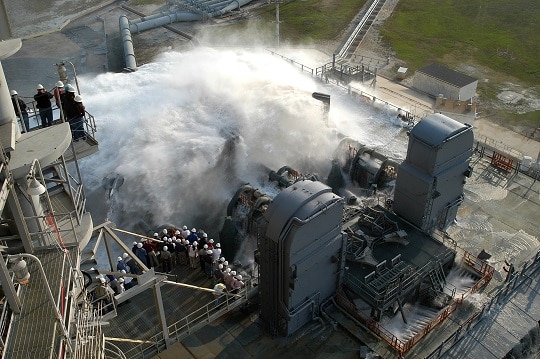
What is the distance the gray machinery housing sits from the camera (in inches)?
792

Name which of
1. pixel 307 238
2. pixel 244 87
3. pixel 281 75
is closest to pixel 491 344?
pixel 307 238

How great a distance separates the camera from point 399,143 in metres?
30.3

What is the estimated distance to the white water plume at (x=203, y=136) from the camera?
27.4 meters

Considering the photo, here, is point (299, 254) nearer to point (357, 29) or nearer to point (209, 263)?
point (209, 263)

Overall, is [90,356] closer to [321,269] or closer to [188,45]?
[321,269]

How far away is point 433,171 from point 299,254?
6.71 meters

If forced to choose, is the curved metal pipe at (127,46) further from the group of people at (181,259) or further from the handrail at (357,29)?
the group of people at (181,259)

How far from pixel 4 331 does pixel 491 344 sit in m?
14.6

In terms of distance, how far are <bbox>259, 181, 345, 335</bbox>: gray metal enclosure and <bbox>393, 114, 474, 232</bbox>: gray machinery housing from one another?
15.3 ft

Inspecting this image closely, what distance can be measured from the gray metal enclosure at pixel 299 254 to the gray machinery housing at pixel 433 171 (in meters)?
4.68

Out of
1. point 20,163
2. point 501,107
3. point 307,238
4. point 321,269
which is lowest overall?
point 501,107

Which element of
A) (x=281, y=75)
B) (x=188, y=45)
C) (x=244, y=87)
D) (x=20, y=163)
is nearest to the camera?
(x=20, y=163)

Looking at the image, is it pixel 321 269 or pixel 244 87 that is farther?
pixel 244 87

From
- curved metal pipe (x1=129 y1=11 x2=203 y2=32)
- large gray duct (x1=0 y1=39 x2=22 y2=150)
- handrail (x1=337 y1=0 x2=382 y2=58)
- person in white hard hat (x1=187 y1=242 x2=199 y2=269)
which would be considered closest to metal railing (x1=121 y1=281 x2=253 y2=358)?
person in white hard hat (x1=187 y1=242 x2=199 y2=269)
